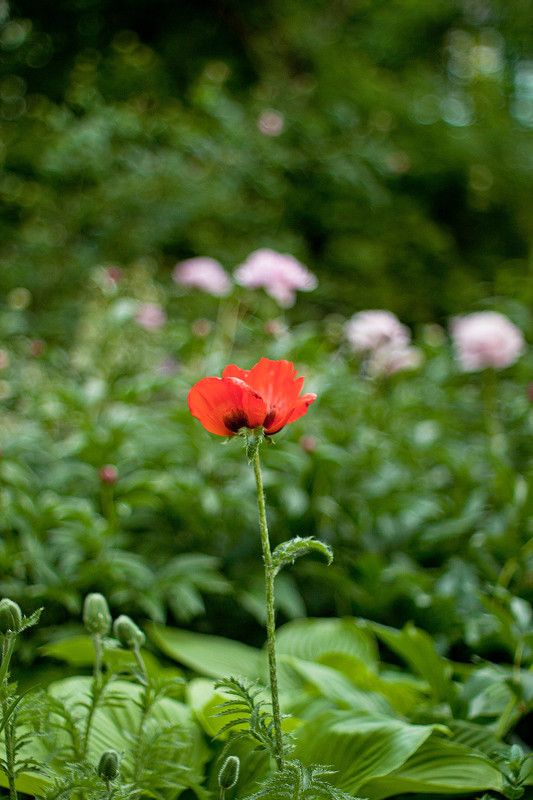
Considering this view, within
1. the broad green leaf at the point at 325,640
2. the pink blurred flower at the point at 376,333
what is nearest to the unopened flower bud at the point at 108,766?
the broad green leaf at the point at 325,640

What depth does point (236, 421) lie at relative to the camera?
0.66 meters

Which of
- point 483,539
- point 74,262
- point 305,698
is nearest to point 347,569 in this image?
point 483,539

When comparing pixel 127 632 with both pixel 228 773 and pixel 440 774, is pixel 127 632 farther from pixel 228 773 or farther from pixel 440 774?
pixel 440 774

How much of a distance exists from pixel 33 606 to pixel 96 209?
2.41 m

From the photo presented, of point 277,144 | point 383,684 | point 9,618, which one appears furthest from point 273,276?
point 277,144

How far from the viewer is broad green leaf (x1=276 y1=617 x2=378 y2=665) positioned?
1300 mm

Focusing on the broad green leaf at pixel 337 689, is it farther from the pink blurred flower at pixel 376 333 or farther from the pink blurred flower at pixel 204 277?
the pink blurred flower at pixel 204 277

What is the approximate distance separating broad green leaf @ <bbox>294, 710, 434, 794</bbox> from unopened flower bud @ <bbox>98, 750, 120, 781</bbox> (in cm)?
30

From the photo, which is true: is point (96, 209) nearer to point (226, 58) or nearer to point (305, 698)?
point (226, 58)

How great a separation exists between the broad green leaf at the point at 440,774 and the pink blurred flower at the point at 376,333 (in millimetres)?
1447

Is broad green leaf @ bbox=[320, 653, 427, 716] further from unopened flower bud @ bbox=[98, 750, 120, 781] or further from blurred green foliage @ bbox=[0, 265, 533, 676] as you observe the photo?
unopened flower bud @ bbox=[98, 750, 120, 781]

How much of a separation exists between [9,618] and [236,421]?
304 mm

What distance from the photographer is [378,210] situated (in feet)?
16.8

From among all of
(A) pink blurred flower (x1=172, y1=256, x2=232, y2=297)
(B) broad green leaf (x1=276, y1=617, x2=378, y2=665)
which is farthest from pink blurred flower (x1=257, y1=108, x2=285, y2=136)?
(B) broad green leaf (x1=276, y1=617, x2=378, y2=665)
